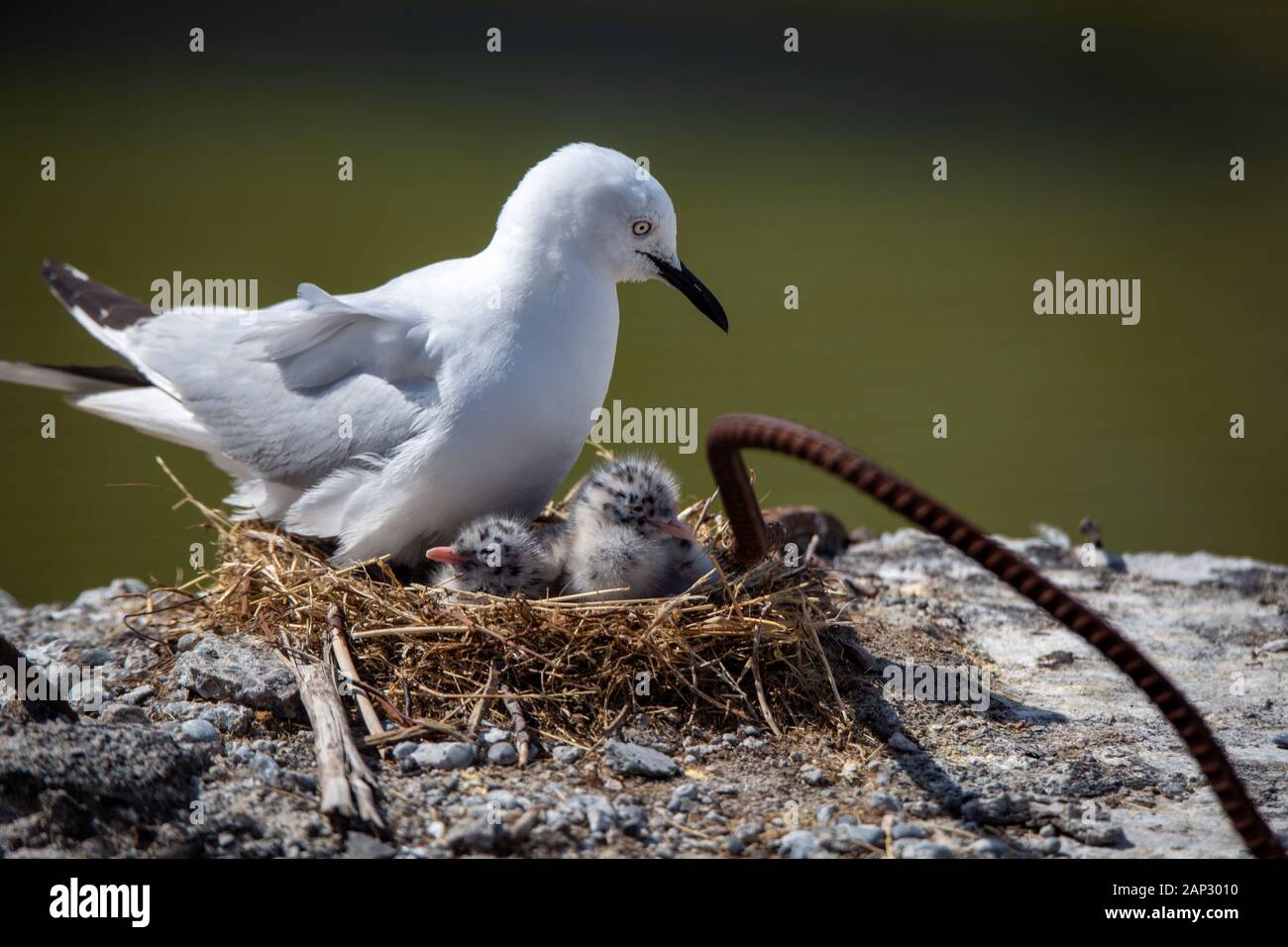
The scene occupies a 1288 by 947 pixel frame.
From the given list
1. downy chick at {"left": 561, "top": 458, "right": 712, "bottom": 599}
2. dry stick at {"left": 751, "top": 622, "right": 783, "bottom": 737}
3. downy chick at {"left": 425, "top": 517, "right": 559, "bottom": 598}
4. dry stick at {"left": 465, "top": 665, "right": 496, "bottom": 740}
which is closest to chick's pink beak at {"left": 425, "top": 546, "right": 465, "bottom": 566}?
downy chick at {"left": 425, "top": 517, "right": 559, "bottom": 598}

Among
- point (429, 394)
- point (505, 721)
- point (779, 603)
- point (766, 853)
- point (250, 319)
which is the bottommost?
point (766, 853)

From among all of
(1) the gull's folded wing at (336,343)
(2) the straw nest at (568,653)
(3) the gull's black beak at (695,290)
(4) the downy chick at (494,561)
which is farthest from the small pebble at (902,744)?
→ (1) the gull's folded wing at (336,343)

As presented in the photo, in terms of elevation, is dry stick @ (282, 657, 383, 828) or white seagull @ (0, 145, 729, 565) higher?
white seagull @ (0, 145, 729, 565)

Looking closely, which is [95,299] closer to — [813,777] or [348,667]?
[348,667]

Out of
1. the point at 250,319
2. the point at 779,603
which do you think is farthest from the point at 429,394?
the point at 779,603

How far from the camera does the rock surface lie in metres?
3.05

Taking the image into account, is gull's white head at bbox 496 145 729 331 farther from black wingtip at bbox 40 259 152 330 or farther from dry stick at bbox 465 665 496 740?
black wingtip at bbox 40 259 152 330

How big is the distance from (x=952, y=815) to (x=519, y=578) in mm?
1626

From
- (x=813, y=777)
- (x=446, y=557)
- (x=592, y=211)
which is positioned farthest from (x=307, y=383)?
(x=813, y=777)

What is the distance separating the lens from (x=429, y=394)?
4418mm

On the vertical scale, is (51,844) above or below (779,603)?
below

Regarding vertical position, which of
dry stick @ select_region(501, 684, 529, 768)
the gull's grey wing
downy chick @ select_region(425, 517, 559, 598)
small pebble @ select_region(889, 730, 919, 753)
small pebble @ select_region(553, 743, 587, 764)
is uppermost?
the gull's grey wing

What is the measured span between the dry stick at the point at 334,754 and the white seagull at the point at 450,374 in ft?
2.84

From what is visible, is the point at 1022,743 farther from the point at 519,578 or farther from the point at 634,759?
the point at 519,578
